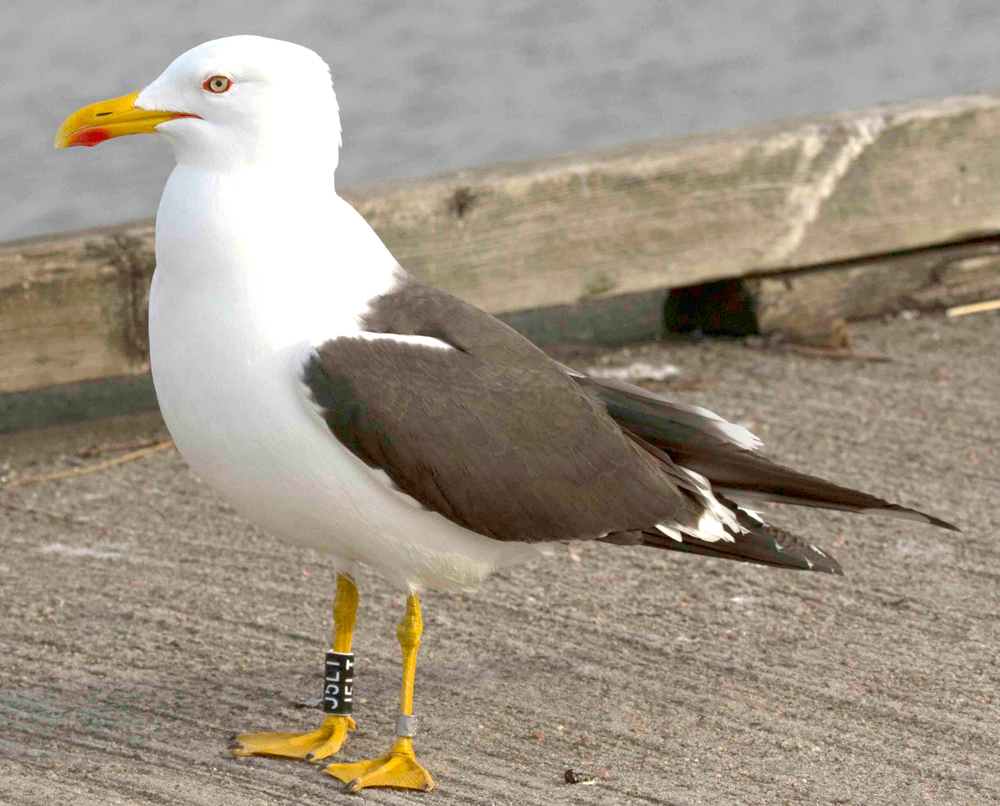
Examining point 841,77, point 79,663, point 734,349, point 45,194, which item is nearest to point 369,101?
point 45,194

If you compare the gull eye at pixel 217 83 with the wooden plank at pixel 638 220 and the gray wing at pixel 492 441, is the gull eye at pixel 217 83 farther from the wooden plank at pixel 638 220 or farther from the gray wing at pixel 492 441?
the wooden plank at pixel 638 220

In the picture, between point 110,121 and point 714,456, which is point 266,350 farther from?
point 714,456

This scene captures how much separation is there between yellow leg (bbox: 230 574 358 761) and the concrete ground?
1.5 inches

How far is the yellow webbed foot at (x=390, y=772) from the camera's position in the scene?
121 inches

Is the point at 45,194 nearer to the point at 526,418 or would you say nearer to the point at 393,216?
the point at 393,216

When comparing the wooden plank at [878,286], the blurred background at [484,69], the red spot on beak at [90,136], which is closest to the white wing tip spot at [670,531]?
the red spot on beak at [90,136]

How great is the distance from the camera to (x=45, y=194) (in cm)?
937

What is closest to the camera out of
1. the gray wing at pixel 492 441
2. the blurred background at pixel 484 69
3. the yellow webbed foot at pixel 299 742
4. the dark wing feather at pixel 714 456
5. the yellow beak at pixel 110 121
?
the gray wing at pixel 492 441

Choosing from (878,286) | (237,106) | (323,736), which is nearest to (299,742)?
(323,736)

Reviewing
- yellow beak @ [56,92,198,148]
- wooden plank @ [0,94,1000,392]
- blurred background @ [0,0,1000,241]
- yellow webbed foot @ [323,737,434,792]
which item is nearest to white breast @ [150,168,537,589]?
yellow beak @ [56,92,198,148]

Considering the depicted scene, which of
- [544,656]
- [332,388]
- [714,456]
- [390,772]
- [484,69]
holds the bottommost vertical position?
[390,772]

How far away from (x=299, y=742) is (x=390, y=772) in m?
0.24

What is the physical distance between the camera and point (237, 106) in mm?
3006

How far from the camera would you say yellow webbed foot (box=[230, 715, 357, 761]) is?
10.5 feet
